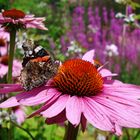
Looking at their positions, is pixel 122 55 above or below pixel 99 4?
below

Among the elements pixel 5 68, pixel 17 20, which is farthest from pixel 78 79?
pixel 5 68

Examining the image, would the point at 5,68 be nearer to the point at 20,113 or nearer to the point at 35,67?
the point at 20,113

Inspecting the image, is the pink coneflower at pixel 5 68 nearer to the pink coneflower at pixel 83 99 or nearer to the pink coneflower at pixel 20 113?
the pink coneflower at pixel 20 113

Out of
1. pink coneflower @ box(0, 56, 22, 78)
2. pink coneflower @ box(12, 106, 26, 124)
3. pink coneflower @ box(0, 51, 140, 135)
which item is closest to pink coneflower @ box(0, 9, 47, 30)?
pink coneflower @ box(0, 51, 140, 135)

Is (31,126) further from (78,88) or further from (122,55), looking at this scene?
(122,55)

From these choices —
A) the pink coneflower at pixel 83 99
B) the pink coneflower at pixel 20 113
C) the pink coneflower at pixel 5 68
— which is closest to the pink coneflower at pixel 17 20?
the pink coneflower at pixel 83 99

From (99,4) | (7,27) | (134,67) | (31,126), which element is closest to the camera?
(7,27)

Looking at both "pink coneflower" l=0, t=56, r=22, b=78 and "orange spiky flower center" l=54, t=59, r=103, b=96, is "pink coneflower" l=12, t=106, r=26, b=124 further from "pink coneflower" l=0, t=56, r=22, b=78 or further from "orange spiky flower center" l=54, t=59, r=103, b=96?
"orange spiky flower center" l=54, t=59, r=103, b=96

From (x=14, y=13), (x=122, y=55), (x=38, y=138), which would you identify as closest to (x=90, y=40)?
(x=122, y=55)

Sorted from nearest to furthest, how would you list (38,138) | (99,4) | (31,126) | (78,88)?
(78,88) → (38,138) → (31,126) → (99,4)
